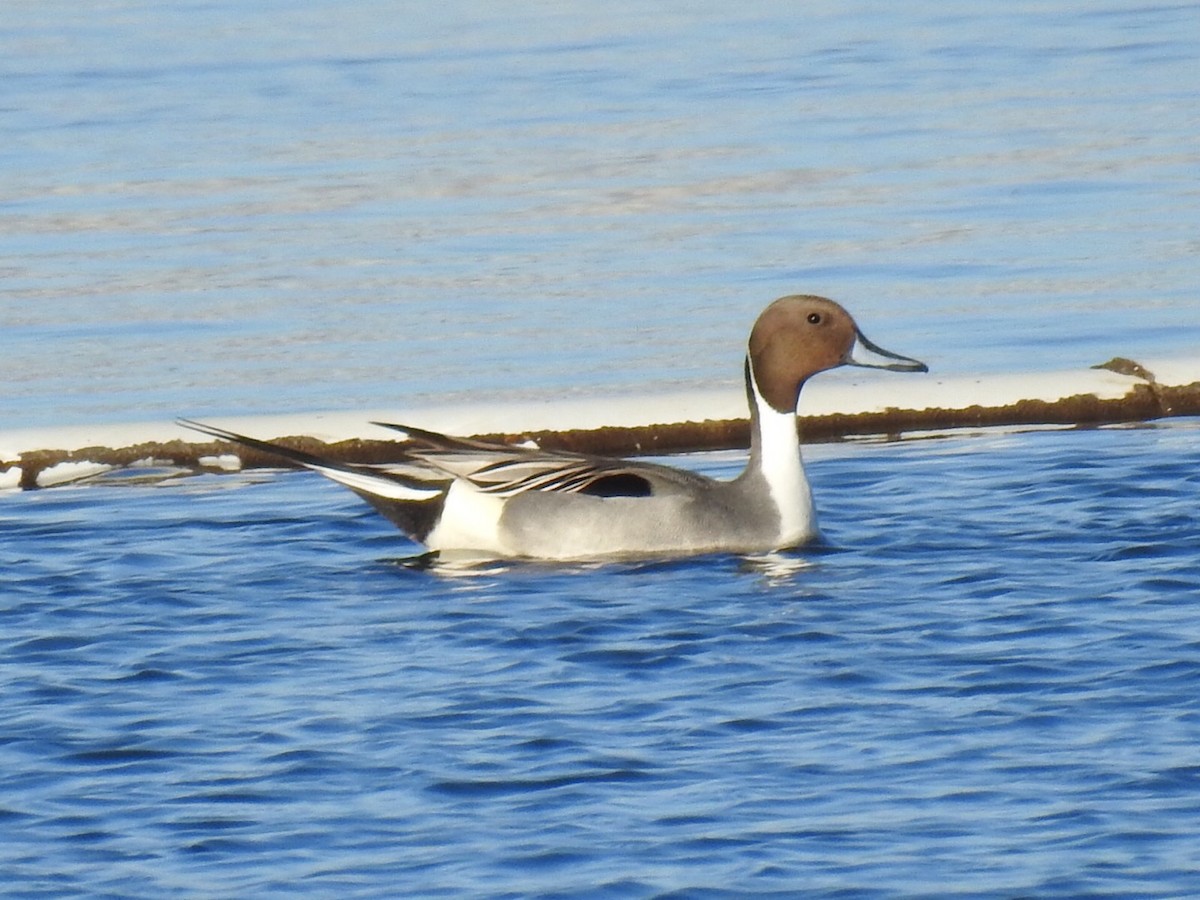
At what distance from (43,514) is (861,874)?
5594mm

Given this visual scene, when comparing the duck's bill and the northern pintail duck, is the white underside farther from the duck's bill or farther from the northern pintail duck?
the duck's bill

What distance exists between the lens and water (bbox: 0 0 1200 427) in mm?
14441

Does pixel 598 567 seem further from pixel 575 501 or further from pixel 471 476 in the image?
pixel 471 476

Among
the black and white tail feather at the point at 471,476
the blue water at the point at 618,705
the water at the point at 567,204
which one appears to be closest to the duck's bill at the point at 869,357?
the blue water at the point at 618,705

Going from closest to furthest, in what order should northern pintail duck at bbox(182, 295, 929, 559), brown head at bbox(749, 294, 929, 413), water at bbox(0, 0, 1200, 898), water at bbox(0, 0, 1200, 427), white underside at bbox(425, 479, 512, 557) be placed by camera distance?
1. water at bbox(0, 0, 1200, 898)
2. northern pintail duck at bbox(182, 295, 929, 559)
3. white underside at bbox(425, 479, 512, 557)
4. brown head at bbox(749, 294, 929, 413)
5. water at bbox(0, 0, 1200, 427)

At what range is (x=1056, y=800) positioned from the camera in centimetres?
666

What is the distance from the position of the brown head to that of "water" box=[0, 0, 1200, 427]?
8.71ft

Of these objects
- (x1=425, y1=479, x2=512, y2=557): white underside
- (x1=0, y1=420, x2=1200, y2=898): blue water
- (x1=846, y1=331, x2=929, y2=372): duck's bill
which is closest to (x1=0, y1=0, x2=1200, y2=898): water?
(x1=0, y1=420, x2=1200, y2=898): blue water

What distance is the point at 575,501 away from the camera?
33.9 feet

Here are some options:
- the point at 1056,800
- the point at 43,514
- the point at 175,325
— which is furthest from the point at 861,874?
the point at 175,325

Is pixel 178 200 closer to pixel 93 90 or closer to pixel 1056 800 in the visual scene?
pixel 93 90

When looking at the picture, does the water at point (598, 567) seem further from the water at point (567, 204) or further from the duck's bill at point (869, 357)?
the duck's bill at point (869, 357)

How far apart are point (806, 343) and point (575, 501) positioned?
1.29m

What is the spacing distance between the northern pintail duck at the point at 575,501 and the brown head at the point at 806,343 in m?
0.33
